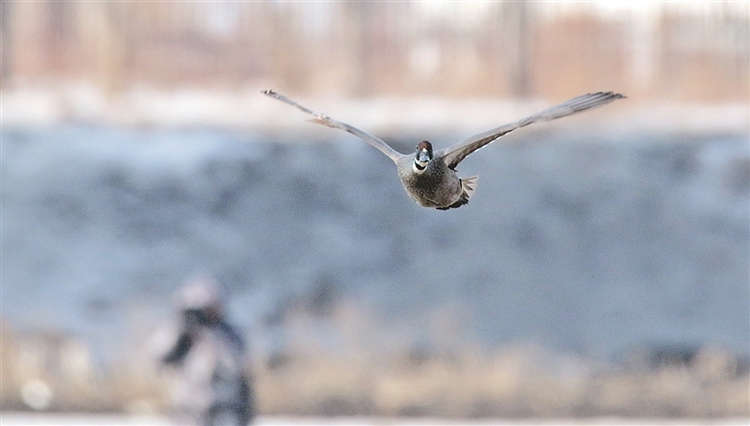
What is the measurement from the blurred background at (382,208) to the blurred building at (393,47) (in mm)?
19

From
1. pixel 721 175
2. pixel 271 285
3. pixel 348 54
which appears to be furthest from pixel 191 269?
pixel 721 175

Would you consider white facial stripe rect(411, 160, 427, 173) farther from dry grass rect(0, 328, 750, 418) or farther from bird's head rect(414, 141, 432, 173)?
dry grass rect(0, 328, 750, 418)

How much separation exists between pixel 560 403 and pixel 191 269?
9.22 feet

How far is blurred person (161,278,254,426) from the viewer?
19.2 ft

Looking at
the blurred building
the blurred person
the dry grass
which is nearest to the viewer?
the blurred person

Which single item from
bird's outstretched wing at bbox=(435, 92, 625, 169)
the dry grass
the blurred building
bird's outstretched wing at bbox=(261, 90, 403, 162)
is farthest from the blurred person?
the blurred building

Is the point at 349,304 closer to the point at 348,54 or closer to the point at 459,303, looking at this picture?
the point at 459,303

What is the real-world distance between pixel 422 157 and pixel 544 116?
30 centimetres

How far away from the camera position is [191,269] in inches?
363

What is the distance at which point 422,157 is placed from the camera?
100 inches

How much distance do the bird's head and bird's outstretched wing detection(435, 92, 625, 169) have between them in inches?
1.2

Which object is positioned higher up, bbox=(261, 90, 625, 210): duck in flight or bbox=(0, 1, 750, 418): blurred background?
bbox=(0, 1, 750, 418): blurred background

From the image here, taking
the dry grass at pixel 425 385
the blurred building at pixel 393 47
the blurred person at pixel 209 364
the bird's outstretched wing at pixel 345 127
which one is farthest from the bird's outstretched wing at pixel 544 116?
the blurred building at pixel 393 47

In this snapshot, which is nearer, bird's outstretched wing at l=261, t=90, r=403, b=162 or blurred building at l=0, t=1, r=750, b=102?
bird's outstretched wing at l=261, t=90, r=403, b=162
